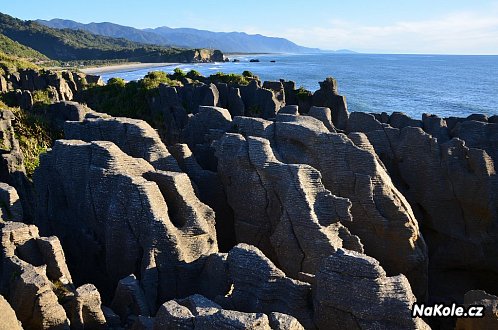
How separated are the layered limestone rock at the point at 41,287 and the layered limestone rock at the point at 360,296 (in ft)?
16.2

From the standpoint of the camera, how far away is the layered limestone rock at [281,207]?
42.4ft

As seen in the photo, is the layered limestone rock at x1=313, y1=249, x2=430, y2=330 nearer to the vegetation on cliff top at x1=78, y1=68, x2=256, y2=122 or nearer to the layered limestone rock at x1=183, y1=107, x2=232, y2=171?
the layered limestone rock at x1=183, y1=107, x2=232, y2=171

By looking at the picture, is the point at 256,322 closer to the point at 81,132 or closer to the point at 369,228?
the point at 369,228

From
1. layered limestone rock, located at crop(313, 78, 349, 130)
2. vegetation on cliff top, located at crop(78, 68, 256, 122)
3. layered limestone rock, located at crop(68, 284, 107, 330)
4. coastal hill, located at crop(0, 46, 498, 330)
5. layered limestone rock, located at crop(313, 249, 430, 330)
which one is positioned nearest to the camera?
layered limestone rock, located at crop(313, 249, 430, 330)

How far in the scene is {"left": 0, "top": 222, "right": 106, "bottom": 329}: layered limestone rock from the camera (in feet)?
32.2

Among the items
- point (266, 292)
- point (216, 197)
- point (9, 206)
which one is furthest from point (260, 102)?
point (266, 292)

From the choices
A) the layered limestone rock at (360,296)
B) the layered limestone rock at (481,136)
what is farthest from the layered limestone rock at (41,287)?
the layered limestone rock at (481,136)

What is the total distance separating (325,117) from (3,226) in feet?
45.6

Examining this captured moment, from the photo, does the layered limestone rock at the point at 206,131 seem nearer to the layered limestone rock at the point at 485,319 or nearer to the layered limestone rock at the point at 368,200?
the layered limestone rock at the point at 368,200

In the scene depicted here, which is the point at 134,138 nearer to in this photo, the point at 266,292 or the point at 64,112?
the point at 266,292

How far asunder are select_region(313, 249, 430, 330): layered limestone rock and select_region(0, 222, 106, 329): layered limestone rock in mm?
4926

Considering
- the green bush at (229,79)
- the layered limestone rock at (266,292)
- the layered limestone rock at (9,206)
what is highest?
the green bush at (229,79)

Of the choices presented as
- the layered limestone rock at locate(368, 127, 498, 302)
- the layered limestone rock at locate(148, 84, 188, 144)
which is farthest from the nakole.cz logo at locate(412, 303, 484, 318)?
the layered limestone rock at locate(148, 84, 188, 144)

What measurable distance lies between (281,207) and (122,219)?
14.8ft
